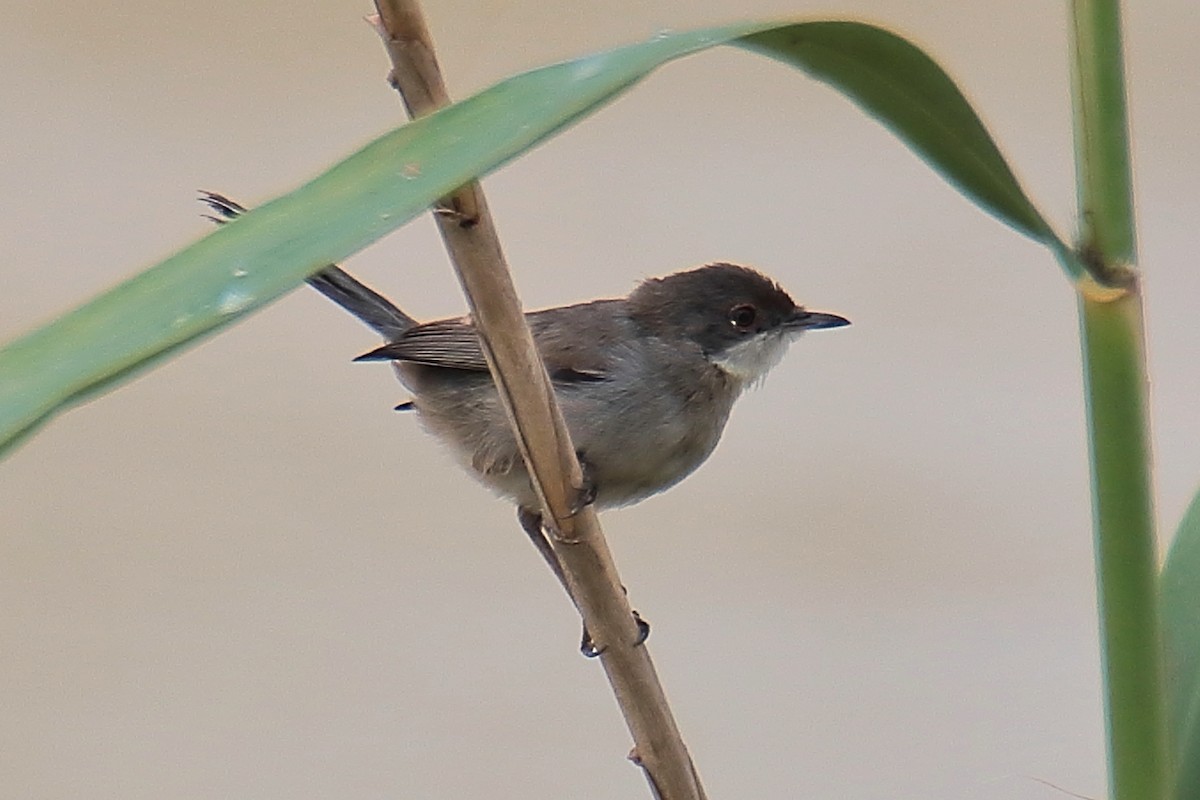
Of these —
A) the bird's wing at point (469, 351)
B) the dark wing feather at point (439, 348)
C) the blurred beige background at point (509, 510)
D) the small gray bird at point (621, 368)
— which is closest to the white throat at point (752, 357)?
the small gray bird at point (621, 368)

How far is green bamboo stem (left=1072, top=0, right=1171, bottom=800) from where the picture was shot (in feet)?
2.27

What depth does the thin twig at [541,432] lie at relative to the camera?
707 mm

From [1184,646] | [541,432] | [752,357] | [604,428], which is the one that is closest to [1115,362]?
[1184,646]

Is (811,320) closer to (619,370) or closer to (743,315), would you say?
(743,315)

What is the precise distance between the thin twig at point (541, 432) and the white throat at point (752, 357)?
1045mm

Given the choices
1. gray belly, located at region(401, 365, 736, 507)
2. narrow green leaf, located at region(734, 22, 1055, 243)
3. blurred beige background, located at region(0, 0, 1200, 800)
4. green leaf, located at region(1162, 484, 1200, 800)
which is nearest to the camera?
narrow green leaf, located at region(734, 22, 1055, 243)

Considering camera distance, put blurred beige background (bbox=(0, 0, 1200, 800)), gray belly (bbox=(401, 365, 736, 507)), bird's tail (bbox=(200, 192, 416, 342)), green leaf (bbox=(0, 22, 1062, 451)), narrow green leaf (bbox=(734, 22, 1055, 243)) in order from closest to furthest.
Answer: green leaf (bbox=(0, 22, 1062, 451)) → narrow green leaf (bbox=(734, 22, 1055, 243)) → gray belly (bbox=(401, 365, 736, 507)) → bird's tail (bbox=(200, 192, 416, 342)) → blurred beige background (bbox=(0, 0, 1200, 800))

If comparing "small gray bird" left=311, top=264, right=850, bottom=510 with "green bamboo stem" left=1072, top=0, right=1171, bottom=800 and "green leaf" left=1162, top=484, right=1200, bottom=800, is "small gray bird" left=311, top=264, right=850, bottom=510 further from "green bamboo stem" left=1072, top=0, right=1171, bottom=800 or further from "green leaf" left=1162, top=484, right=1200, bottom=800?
"green bamboo stem" left=1072, top=0, right=1171, bottom=800

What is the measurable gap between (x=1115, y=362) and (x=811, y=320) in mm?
1374

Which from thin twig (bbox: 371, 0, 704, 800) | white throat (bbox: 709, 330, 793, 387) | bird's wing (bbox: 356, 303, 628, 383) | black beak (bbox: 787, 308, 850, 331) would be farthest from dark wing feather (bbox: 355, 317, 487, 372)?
thin twig (bbox: 371, 0, 704, 800)

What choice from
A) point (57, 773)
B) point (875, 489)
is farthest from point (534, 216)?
point (57, 773)

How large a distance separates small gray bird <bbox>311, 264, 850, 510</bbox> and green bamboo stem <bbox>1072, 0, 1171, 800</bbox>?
1041mm

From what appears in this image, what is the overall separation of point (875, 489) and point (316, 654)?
1214 mm

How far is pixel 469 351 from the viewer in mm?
1844
